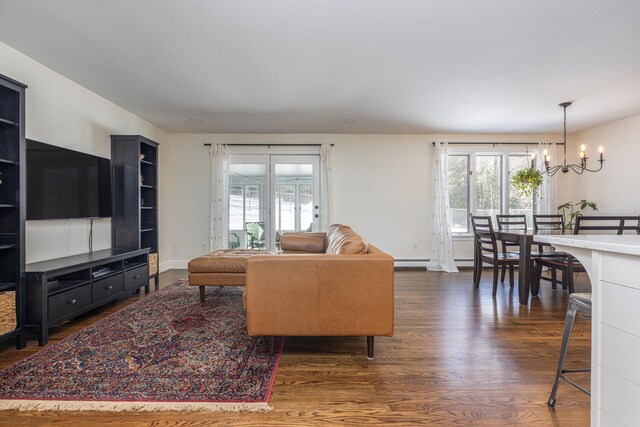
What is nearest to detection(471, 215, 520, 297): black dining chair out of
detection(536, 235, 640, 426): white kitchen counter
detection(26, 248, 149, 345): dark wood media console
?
detection(536, 235, 640, 426): white kitchen counter

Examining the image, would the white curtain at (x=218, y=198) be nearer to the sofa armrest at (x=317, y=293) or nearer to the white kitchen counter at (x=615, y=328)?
the sofa armrest at (x=317, y=293)

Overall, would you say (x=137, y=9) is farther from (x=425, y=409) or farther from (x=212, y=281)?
(x=425, y=409)

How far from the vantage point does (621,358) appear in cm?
110

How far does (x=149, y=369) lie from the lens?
79.3 inches

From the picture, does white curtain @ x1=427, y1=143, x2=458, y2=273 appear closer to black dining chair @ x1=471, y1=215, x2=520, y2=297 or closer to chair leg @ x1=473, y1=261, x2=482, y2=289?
black dining chair @ x1=471, y1=215, x2=520, y2=297

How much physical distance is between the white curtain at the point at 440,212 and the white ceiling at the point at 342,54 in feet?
3.94

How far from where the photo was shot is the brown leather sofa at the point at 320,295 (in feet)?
6.79

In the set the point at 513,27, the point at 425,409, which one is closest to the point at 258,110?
the point at 513,27

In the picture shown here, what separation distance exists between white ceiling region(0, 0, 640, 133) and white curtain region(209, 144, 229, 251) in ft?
3.43

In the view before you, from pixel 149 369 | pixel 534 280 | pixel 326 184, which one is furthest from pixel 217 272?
pixel 534 280

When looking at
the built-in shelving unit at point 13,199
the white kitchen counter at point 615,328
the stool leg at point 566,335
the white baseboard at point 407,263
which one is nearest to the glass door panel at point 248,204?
the white baseboard at point 407,263

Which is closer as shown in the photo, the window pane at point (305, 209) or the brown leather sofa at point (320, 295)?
the brown leather sofa at point (320, 295)

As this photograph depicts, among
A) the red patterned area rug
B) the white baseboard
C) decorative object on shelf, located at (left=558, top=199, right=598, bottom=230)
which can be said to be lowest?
the red patterned area rug

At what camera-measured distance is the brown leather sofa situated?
6.79ft
